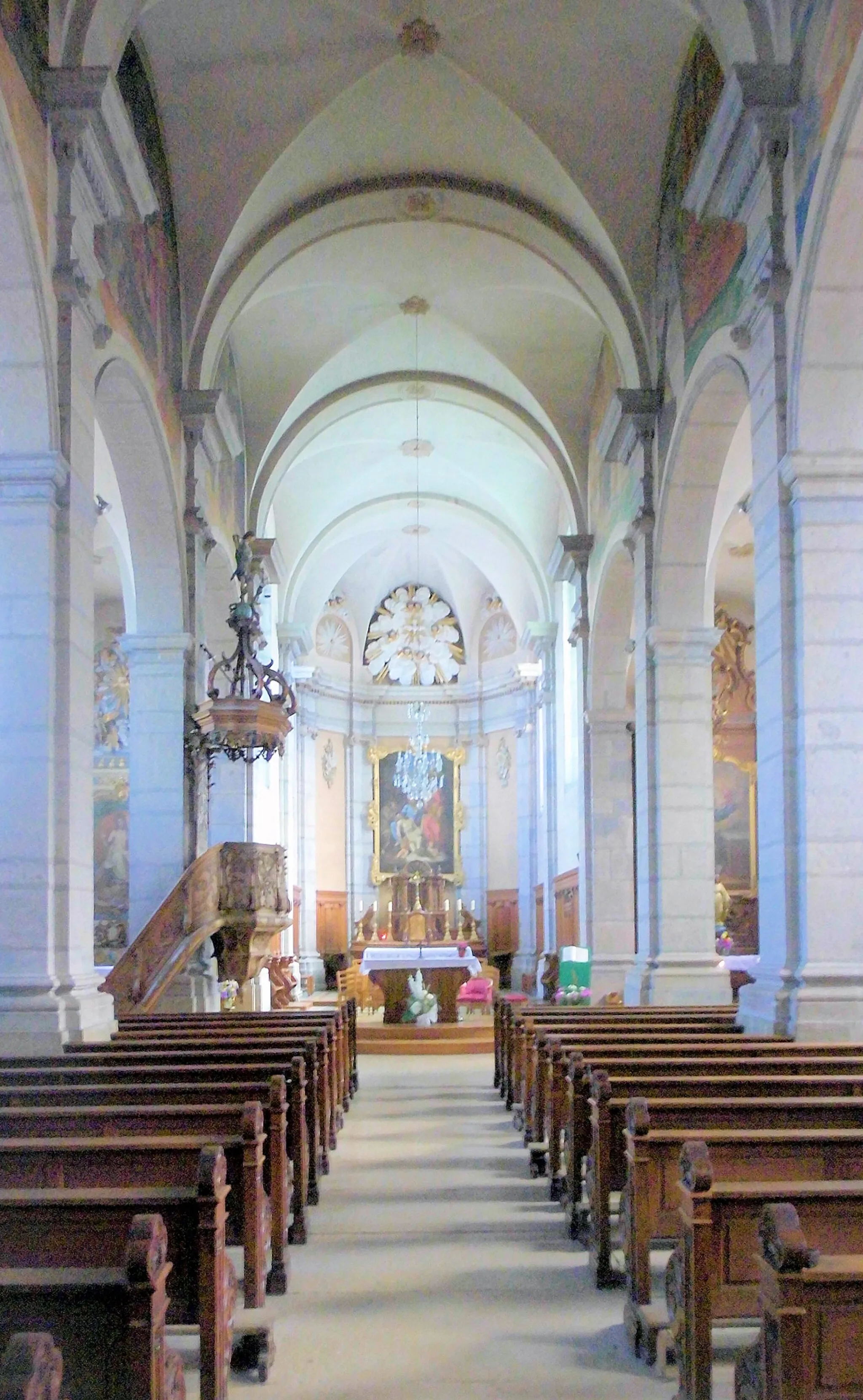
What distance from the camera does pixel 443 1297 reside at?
538 cm

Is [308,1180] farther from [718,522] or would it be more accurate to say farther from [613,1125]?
[718,522]

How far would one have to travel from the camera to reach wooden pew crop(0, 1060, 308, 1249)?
17.2 ft

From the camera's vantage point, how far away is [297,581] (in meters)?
23.6

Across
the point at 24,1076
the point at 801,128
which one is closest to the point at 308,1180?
the point at 24,1076

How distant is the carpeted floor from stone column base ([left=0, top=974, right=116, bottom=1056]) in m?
1.71

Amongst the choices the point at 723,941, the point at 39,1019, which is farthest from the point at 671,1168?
the point at 723,941

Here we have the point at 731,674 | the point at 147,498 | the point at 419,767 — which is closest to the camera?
the point at 147,498

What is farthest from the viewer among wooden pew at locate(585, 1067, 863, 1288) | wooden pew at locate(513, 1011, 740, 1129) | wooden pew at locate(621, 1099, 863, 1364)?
wooden pew at locate(513, 1011, 740, 1129)

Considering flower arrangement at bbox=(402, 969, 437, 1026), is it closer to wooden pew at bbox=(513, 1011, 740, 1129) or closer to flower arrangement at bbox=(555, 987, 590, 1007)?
flower arrangement at bbox=(555, 987, 590, 1007)

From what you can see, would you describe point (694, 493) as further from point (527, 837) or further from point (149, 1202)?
point (527, 837)

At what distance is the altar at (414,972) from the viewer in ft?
54.6

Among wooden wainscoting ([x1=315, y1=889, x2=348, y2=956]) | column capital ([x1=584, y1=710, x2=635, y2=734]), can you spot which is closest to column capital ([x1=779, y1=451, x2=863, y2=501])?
column capital ([x1=584, y1=710, x2=635, y2=734])

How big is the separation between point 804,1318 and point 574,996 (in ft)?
45.1

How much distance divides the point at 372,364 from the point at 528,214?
200 inches
